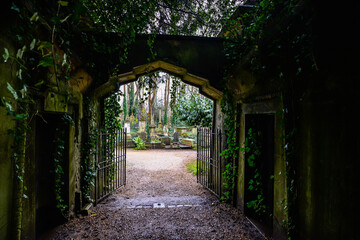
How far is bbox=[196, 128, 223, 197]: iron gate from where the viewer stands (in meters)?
4.89

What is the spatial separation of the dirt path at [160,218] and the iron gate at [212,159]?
0.29m

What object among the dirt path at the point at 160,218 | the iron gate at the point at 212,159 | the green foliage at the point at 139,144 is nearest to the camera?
the dirt path at the point at 160,218

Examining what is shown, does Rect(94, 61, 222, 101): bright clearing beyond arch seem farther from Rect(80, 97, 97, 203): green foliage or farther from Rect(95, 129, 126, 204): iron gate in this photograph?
Rect(95, 129, 126, 204): iron gate

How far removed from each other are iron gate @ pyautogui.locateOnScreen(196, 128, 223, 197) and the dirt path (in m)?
0.29

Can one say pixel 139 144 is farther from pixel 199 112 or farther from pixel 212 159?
pixel 212 159

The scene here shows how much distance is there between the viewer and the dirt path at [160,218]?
334 cm

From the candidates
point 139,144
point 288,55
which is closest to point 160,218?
point 288,55

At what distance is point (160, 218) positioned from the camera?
395 cm

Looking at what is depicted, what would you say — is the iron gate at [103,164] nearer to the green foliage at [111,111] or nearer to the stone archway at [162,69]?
the green foliage at [111,111]

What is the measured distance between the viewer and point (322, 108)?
6.59 feet

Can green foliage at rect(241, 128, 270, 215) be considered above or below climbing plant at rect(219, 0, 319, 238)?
below

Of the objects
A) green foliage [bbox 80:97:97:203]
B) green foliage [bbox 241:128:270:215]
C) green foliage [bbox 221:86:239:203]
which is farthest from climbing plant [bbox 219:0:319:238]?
green foliage [bbox 80:97:97:203]

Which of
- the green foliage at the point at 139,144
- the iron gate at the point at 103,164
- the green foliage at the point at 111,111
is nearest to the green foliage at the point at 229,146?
the green foliage at the point at 111,111

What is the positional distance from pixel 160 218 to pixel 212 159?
202cm
